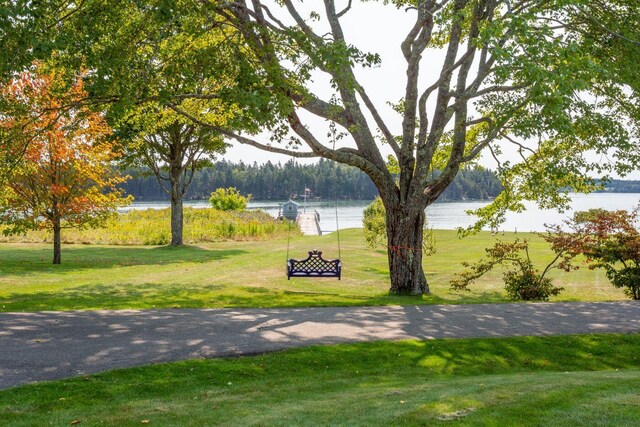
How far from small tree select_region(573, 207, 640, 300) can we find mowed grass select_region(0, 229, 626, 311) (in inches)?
43.1

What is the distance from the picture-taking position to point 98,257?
27047mm

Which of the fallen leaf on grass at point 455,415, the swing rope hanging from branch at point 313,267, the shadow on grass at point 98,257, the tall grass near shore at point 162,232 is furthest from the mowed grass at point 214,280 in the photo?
the fallen leaf on grass at point 455,415

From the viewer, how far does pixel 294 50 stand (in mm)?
15727

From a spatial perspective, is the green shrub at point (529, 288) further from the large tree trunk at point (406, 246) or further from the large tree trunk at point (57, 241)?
the large tree trunk at point (57, 241)

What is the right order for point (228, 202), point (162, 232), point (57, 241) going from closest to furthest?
point (57, 241) < point (162, 232) < point (228, 202)

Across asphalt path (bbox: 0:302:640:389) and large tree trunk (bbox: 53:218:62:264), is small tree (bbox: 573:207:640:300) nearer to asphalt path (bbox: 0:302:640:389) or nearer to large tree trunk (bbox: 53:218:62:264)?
asphalt path (bbox: 0:302:640:389)

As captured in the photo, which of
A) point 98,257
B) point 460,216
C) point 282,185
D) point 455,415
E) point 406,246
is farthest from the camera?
point 282,185

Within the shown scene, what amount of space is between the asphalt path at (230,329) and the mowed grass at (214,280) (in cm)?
146

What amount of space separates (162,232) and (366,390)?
1194 inches

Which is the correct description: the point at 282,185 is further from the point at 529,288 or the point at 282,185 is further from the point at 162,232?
the point at 529,288

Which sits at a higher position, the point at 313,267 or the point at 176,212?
the point at 176,212

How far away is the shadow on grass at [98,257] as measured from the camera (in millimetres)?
22953

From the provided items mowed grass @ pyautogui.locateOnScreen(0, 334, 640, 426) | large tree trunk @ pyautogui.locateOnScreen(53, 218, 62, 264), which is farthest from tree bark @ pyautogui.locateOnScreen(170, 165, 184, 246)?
mowed grass @ pyautogui.locateOnScreen(0, 334, 640, 426)

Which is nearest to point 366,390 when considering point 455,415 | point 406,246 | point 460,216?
point 455,415
